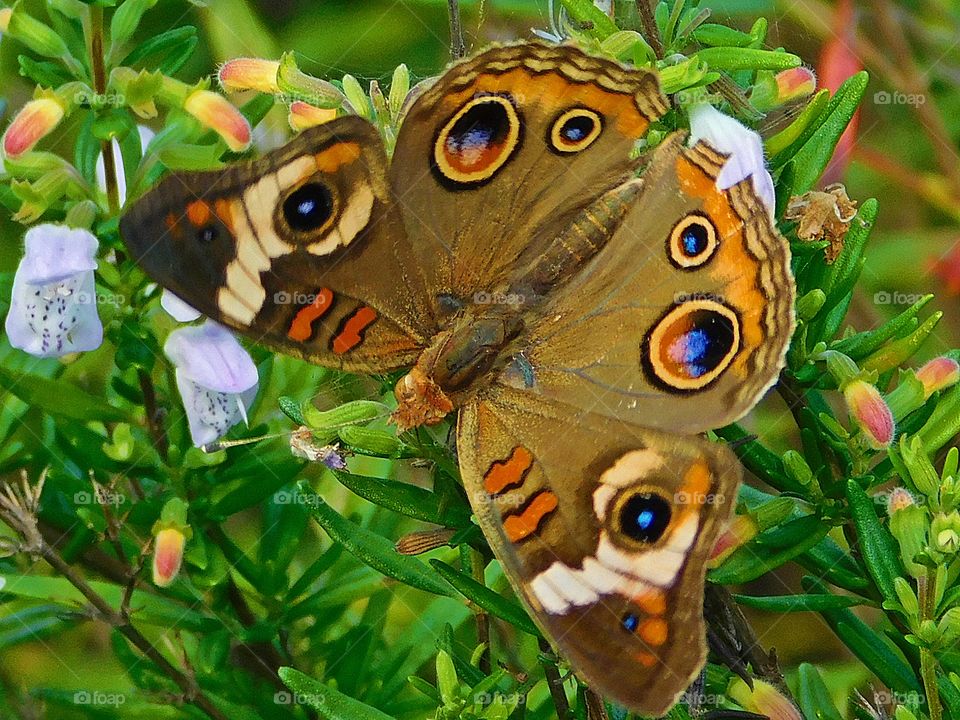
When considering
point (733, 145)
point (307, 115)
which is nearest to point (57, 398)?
point (307, 115)

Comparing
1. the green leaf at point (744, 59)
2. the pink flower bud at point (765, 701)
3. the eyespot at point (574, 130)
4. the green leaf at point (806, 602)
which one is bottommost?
the pink flower bud at point (765, 701)

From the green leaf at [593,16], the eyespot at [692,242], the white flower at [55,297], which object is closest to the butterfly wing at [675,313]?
the eyespot at [692,242]

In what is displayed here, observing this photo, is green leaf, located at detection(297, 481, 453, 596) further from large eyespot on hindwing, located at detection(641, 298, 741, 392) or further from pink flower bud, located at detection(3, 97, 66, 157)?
pink flower bud, located at detection(3, 97, 66, 157)

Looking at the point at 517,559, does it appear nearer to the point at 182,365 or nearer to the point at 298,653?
the point at 182,365

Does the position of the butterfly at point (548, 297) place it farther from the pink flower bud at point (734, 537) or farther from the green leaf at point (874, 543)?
the green leaf at point (874, 543)

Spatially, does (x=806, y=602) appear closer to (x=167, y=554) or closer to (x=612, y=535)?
(x=612, y=535)
